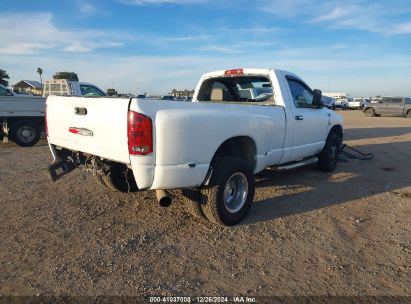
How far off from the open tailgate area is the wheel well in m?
1.39

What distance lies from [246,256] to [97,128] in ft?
6.73

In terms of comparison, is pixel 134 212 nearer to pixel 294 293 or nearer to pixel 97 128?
pixel 97 128

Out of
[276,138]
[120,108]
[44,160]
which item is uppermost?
[120,108]

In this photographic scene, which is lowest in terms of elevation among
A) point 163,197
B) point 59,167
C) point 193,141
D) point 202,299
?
point 202,299

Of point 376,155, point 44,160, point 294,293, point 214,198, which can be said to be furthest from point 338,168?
point 44,160

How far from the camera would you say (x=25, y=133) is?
1120 centimetres

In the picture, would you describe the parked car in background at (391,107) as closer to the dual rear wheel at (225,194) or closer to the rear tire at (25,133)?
the rear tire at (25,133)

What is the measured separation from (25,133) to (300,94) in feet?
28.3

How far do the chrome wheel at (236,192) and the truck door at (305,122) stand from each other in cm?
159

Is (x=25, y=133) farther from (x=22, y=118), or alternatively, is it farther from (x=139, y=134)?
(x=139, y=134)

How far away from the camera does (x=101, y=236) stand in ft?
13.6

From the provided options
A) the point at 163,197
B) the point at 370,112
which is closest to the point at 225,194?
the point at 163,197

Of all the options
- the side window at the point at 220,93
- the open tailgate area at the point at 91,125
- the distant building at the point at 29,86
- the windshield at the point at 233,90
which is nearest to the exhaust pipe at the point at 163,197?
the open tailgate area at the point at 91,125

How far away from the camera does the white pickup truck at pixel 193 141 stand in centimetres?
359
